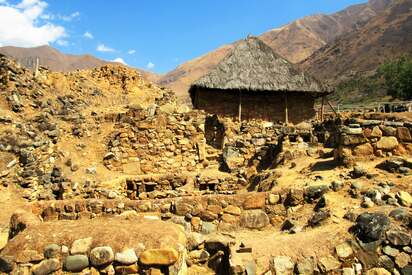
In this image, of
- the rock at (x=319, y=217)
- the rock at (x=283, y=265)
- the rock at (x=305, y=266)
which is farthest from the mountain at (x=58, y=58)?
the rock at (x=305, y=266)

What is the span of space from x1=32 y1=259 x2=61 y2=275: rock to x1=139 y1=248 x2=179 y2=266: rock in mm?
890

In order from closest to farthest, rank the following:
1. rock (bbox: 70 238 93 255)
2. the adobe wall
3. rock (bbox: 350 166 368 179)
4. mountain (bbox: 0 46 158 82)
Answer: rock (bbox: 70 238 93 255) → rock (bbox: 350 166 368 179) → the adobe wall → mountain (bbox: 0 46 158 82)

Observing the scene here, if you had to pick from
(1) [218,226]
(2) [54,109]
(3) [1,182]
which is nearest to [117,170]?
(3) [1,182]

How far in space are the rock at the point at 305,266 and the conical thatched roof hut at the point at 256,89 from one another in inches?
547

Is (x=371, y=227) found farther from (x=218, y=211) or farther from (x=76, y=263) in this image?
(x=76, y=263)

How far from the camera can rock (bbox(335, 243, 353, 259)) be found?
4.32 meters

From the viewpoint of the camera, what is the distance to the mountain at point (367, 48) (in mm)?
74250

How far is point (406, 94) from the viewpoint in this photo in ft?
116

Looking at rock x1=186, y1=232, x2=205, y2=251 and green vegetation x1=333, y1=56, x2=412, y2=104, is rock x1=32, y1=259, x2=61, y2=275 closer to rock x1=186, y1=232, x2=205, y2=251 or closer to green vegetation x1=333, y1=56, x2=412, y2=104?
rock x1=186, y1=232, x2=205, y2=251

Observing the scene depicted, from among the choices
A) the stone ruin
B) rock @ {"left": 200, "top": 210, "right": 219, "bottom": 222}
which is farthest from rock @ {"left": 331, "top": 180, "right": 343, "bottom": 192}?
rock @ {"left": 200, "top": 210, "right": 219, "bottom": 222}

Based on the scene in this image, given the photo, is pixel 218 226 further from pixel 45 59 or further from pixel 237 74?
pixel 45 59

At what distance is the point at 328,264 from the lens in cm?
427

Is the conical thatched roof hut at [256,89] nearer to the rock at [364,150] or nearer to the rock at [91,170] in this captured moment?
the rock at [91,170]

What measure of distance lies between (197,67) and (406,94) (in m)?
92.2
